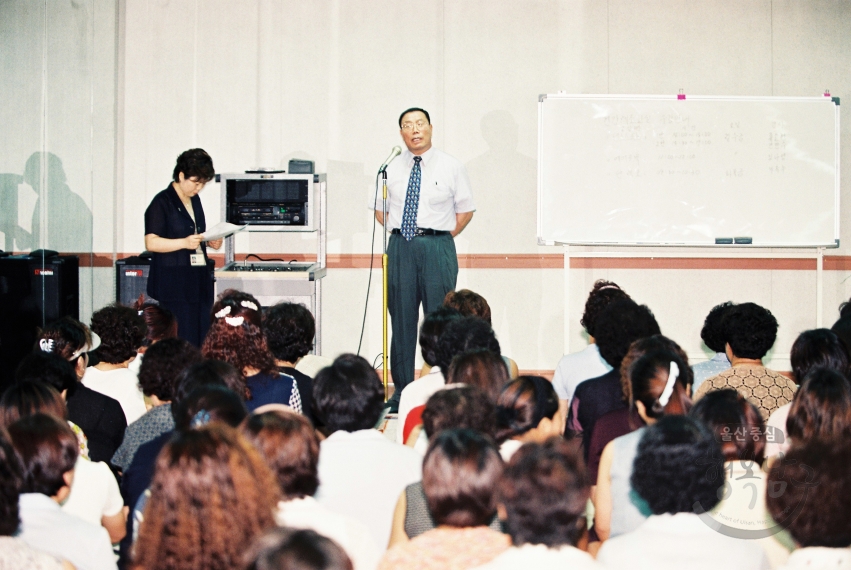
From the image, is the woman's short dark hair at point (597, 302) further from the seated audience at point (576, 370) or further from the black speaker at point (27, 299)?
the black speaker at point (27, 299)

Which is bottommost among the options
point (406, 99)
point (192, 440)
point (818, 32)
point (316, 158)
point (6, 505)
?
point (6, 505)

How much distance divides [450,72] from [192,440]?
4861mm

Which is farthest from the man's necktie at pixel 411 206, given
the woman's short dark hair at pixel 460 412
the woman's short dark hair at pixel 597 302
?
the woman's short dark hair at pixel 460 412

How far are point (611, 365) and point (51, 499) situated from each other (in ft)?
6.29

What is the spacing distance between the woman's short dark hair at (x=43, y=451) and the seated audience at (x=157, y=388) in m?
0.58

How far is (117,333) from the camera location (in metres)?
3.14

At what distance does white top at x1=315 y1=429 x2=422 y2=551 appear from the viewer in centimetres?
203

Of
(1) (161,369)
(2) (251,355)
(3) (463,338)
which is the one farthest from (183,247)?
(3) (463,338)

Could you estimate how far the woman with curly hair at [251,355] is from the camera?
2.80 meters

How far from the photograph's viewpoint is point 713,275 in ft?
19.9

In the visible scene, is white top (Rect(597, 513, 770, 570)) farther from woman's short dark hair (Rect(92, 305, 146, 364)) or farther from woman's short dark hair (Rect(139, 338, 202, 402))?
woman's short dark hair (Rect(92, 305, 146, 364))

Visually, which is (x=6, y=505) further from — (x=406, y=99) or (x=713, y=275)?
(x=713, y=275)

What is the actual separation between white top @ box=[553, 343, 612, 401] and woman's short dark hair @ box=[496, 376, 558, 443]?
3.09ft

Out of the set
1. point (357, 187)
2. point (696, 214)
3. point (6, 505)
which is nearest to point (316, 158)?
point (357, 187)
